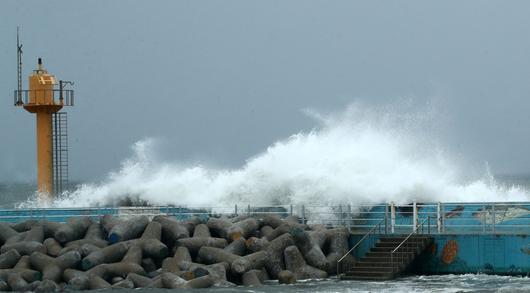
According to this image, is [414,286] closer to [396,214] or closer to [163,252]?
[396,214]

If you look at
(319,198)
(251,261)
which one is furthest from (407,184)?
(251,261)

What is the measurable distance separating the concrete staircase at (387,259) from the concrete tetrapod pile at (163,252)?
0.66m

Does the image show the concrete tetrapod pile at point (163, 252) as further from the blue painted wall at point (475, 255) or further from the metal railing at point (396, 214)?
the blue painted wall at point (475, 255)

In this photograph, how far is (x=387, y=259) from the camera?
24797mm

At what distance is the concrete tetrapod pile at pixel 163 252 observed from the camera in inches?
925

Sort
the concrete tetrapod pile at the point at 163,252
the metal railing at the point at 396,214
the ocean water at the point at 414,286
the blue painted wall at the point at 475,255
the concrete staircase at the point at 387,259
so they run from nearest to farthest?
the ocean water at the point at 414,286 → the concrete tetrapod pile at the point at 163,252 → the concrete staircase at the point at 387,259 → the blue painted wall at the point at 475,255 → the metal railing at the point at 396,214

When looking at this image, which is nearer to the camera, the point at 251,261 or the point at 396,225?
the point at 251,261

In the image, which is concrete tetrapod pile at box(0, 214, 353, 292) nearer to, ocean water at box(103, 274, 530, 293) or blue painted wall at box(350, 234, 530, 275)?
ocean water at box(103, 274, 530, 293)

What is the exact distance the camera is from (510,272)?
24781 mm

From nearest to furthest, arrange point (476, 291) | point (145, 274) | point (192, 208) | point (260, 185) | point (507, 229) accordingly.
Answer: point (476, 291) < point (145, 274) < point (507, 229) < point (192, 208) < point (260, 185)

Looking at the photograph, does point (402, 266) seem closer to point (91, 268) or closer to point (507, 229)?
point (507, 229)

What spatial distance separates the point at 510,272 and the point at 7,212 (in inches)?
472

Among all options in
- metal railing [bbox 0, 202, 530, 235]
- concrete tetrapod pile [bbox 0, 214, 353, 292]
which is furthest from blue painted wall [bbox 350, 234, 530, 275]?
concrete tetrapod pile [bbox 0, 214, 353, 292]

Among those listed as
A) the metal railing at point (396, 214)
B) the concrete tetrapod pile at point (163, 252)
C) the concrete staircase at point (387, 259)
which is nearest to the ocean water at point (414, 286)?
the concrete staircase at point (387, 259)
